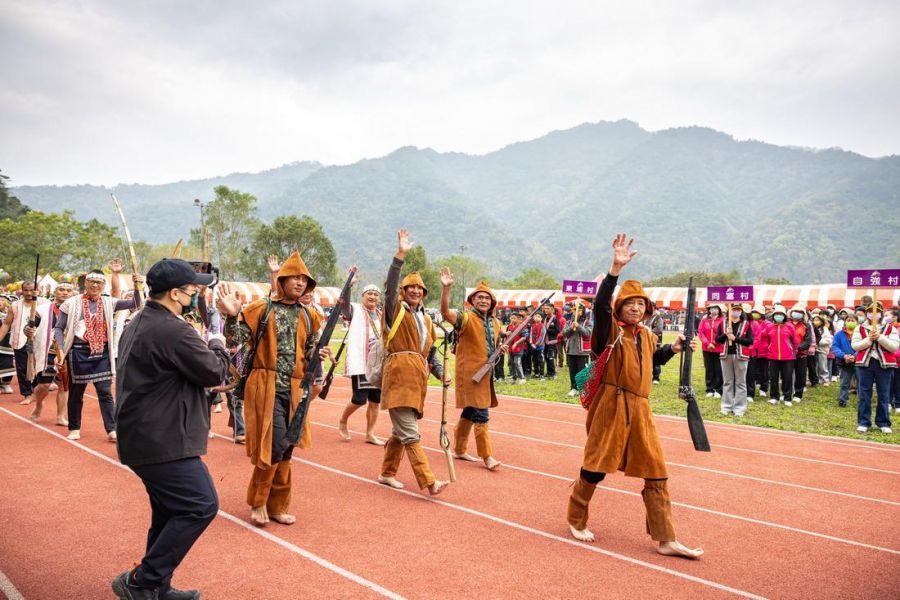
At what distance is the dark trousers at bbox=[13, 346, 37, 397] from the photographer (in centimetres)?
1180

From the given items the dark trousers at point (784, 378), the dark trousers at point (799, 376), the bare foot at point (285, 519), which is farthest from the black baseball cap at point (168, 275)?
the dark trousers at point (799, 376)

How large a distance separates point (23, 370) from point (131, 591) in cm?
1061

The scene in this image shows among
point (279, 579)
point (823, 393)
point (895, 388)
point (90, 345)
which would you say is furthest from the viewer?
point (823, 393)

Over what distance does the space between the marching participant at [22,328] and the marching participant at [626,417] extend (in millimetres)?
9701

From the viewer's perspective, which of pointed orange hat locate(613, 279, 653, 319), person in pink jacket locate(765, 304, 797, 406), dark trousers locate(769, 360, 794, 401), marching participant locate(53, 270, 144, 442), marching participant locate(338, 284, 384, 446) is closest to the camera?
pointed orange hat locate(613, 279, 653, 319)

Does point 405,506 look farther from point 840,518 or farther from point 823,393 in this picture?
point 823,393

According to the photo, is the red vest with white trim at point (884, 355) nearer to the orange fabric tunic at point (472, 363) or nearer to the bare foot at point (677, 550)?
the orange fabric tunic at point (472, 363)

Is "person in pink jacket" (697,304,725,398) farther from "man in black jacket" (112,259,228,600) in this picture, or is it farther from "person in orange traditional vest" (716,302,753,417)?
"man in black jacket" (112,259,228,600)

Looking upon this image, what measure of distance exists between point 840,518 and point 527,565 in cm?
353

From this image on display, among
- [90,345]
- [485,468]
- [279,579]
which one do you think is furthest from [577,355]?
[279,579]

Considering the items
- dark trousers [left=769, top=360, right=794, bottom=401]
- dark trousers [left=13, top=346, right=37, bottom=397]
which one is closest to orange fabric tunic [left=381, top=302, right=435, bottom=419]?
dark trousers [left=13, top=346, right=37, bottom=397]

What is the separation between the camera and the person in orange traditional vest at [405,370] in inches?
235

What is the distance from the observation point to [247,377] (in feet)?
16.8

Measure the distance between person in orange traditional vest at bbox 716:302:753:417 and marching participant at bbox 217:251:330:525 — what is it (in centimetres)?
927
